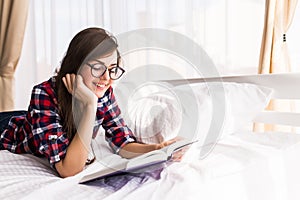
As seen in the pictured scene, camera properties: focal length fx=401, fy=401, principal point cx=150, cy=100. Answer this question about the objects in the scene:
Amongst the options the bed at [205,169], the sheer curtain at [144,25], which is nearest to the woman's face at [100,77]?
the bed at [205,169]

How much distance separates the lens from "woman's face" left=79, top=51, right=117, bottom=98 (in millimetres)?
962

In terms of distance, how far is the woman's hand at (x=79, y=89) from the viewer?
1078 millimetres

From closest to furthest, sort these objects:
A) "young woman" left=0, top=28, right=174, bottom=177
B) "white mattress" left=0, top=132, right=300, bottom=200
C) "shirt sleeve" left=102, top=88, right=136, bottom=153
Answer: "white mattress" left=0, top=132, right=300, bottom=200, "young woman" left=0, top=28, right=174, bottom=177, "shirt sleeve" left=102, top=88, right=136, bottom=153

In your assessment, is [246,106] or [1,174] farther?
[246,106]

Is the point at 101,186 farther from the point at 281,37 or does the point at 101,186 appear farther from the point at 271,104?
the point at 281,37

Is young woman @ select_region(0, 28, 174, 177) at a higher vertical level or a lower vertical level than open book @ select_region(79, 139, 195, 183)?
higher

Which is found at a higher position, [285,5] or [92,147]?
[285,5]

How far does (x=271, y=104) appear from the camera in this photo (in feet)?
7.14

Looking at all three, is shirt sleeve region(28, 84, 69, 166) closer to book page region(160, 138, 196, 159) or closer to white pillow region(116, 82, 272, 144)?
white pillow region(116, 82, 272, 144)

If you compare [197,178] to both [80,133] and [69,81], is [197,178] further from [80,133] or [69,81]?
[69,81]

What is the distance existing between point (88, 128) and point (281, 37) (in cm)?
154

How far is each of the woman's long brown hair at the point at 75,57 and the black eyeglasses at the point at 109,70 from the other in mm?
26

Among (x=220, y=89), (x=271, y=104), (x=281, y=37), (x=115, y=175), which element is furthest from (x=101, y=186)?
(x=281, y=37)

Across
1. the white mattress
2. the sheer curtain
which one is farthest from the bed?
the sheer curtain
